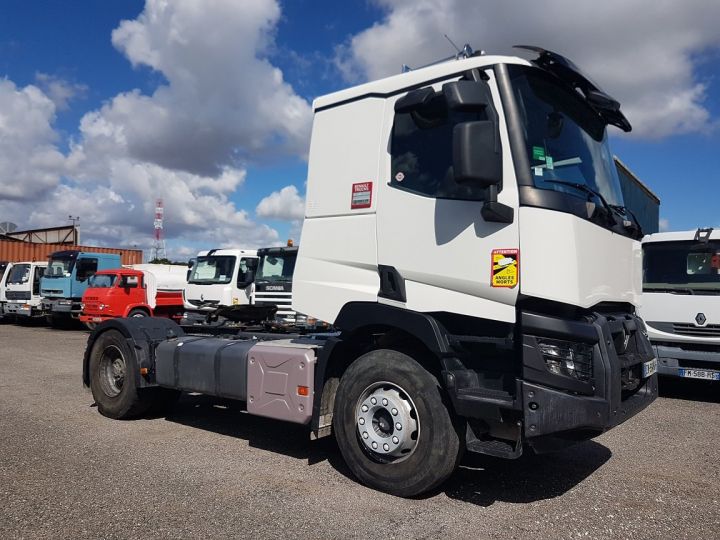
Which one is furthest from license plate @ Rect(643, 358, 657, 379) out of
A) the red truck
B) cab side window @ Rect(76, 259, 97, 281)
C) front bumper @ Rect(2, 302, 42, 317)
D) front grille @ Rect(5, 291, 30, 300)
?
front grille @ Rect(5, 291, 30, 300)

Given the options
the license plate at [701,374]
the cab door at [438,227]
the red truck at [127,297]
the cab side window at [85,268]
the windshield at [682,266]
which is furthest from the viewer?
the cab side window at [85,268]

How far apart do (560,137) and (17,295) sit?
2308cm

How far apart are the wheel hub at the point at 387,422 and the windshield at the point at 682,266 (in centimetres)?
603

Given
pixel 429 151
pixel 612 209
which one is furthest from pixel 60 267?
pixel 612 209

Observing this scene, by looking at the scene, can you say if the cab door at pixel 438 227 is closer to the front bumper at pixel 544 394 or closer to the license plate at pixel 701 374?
the front bumper at pixel 544 394

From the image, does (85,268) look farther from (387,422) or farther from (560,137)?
(560,137)

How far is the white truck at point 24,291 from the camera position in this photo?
2183 cm

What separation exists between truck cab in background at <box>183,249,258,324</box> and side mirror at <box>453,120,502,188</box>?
40.9ft

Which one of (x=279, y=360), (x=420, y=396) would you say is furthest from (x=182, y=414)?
(x=420, y=396)

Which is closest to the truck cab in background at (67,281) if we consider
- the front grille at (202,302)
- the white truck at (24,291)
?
the white truck at (24,291)

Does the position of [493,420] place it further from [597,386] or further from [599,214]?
[599,214]

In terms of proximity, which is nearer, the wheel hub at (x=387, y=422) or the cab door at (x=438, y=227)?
the cab door at (x=438, y=227)

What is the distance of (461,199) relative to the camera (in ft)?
13.3

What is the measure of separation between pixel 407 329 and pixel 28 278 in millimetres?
22040
